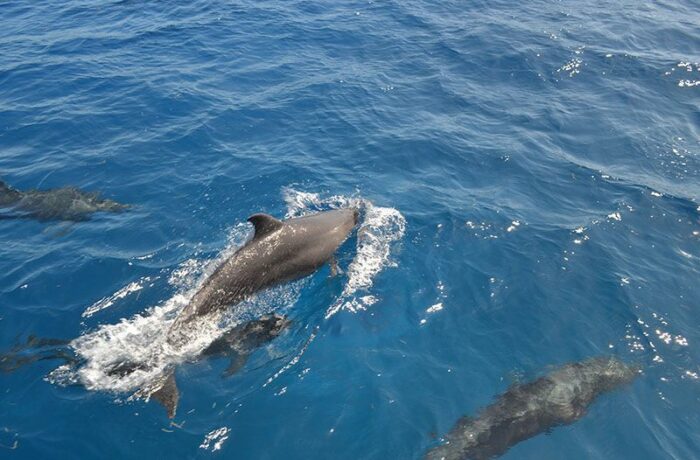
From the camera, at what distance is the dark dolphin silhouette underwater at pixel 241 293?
32.7 ft

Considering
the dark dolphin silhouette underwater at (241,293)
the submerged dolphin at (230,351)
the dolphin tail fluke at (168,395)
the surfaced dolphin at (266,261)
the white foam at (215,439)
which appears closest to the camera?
the white foam at (215,439)

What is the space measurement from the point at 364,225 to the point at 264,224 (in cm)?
336

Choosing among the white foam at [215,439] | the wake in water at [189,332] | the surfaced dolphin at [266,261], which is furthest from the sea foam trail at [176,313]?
the white foam at [215,439]

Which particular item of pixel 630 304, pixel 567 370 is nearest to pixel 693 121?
pixel 630 304

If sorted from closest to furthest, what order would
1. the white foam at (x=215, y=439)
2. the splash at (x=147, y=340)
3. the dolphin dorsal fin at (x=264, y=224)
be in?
the white foam at (x=215, y=439), the splash at (x=147, y=340), the dolphin dorsal fin at (x=264, y=224)

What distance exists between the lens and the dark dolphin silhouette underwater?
997cm

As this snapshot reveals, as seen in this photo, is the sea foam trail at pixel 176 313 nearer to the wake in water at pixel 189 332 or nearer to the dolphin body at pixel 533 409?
the wake in water at pixel 189 332

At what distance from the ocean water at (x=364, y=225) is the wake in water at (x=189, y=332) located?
2.6 inches

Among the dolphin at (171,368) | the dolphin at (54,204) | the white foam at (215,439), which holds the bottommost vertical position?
the white foam at (215,439)

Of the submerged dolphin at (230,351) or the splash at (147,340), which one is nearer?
the submerged dolphin at (230,351)

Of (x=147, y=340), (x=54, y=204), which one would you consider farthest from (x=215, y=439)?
(x=54, y=204)

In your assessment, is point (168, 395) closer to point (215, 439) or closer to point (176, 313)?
point (215, 439)

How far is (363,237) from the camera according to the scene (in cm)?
1364

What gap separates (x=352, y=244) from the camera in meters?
13.5
